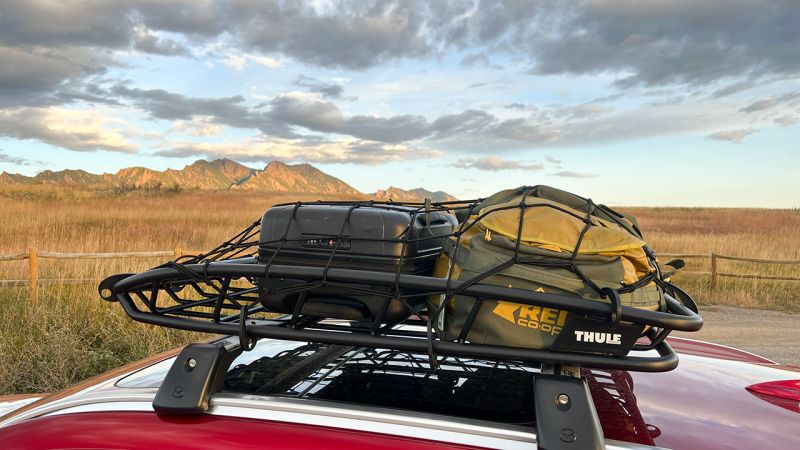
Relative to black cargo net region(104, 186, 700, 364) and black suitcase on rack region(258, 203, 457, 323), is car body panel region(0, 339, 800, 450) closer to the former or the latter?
black cargo net region(104, 186, 700, 364)

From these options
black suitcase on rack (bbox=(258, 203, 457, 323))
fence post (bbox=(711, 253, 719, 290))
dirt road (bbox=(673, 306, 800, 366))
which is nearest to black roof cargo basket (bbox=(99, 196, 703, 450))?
black suitcase on rack (bbox=(258, 203, 457, 323))

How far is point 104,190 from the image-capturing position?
32.8m

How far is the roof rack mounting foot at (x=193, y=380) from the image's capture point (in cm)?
138

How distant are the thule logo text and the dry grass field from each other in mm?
5516

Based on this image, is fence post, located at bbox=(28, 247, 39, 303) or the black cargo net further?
fence post, located at bbox=(28, 247, 39, 303)

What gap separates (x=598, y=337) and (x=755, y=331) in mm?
9364

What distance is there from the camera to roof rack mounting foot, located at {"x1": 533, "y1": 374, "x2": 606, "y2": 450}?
3.96 ft

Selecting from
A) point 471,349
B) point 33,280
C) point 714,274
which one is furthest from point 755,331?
point 33,280

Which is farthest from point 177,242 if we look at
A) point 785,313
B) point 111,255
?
point 785,313

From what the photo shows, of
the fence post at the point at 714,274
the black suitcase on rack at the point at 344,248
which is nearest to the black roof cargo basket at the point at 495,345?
the black suitcase on rack at the point at 344,248

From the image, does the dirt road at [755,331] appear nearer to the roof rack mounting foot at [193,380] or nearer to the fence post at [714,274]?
the fence post at [714,274]

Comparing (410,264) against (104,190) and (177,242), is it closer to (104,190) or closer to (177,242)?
(177,242)

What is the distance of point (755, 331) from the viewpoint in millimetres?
9281

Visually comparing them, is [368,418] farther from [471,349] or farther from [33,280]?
[33,280]
